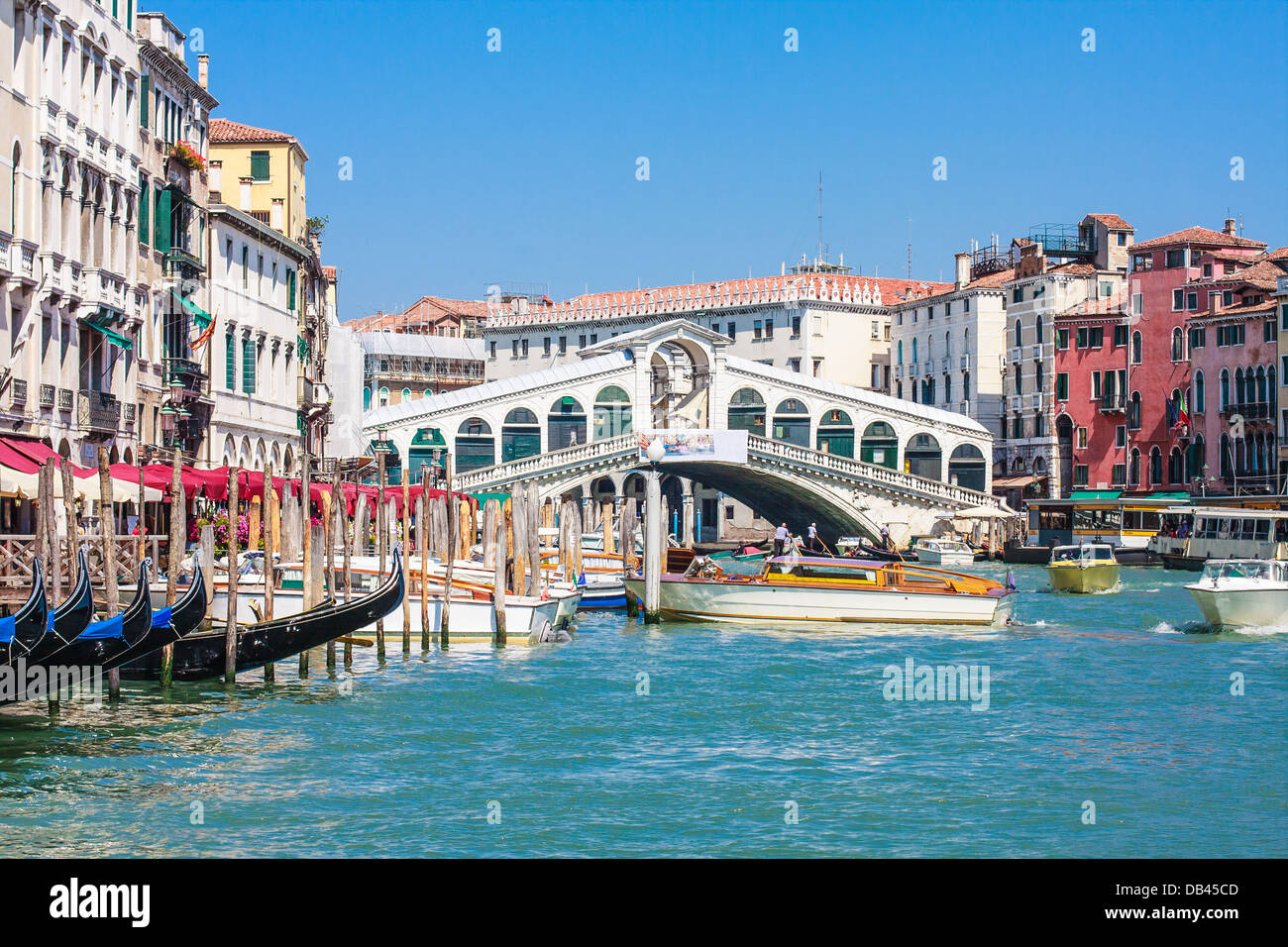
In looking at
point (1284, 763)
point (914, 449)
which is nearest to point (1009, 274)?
point (914, 449)

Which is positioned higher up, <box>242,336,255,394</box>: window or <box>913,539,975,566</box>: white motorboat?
<box>242,336,255,394</box>: window

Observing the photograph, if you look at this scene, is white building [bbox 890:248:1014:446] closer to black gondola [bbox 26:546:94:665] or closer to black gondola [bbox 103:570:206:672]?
black gondola [bbox 103:570:206:672]

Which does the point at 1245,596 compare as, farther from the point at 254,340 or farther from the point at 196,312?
the point at 254,340

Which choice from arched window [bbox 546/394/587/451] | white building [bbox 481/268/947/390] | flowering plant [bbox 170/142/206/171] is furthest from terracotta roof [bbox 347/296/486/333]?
flowering plant [bbox 170/142/206/171]

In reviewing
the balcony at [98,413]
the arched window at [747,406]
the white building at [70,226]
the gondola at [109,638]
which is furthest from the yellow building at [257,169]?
the gondola at [109,638]

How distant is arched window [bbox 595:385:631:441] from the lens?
46.4 m

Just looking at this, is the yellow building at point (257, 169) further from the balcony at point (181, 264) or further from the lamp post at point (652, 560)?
Result: the lamp post at point (652, 560)

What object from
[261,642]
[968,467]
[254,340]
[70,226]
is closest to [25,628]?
[261,642]

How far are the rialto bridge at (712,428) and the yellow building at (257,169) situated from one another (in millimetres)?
8706

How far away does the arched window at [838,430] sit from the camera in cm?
4841

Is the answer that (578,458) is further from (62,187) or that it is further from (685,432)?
(62,187)

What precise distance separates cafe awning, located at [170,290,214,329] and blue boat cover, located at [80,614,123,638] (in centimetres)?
1316

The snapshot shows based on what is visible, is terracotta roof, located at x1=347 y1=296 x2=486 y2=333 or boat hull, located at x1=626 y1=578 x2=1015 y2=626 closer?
boat hull, located at x1=626 y1=578 x2=1015 y2=626
